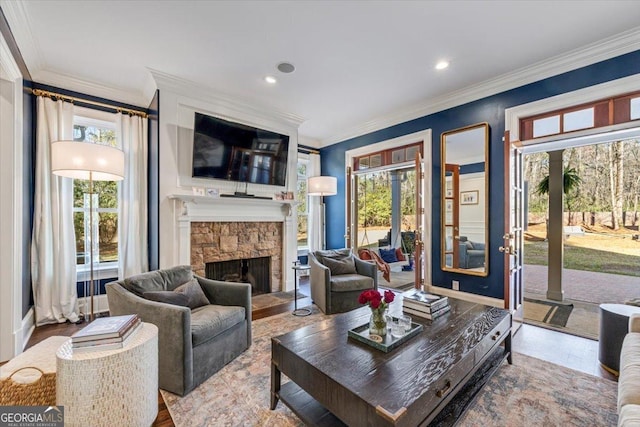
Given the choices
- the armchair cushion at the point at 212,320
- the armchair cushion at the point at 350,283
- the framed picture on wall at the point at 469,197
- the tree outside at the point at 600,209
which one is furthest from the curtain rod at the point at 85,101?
the tree outside at the point at 600,209

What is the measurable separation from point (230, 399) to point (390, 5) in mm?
3133

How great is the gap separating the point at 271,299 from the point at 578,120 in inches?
169

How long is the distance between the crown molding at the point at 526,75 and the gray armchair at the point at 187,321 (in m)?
3.56

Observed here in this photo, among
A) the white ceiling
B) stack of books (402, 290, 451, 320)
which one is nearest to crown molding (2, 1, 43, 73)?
the white ceiling

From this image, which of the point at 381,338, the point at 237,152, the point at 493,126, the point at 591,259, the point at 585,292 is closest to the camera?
the point at 381,338

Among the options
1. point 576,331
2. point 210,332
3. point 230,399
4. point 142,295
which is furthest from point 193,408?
point 576,331

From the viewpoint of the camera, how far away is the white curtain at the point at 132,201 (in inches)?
141

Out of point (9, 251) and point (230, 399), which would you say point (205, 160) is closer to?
point (9, 251)

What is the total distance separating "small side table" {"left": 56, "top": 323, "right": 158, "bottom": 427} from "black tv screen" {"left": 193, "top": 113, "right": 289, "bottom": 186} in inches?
99.5

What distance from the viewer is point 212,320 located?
2.13 meters

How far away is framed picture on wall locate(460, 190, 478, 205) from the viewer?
371 cm

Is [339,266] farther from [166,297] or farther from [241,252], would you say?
[166,297]

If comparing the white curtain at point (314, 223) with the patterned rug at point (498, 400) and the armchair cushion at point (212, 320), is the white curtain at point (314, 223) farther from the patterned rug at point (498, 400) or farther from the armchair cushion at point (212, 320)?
the patterned rug at point (498, 400)

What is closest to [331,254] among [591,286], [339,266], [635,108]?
[339,266]
